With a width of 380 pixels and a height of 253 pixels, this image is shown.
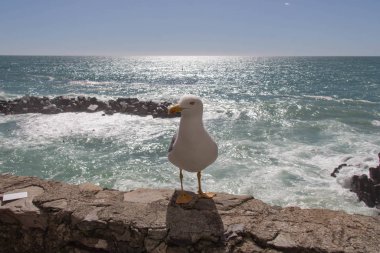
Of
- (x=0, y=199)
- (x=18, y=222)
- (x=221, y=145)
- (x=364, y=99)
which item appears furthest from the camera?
(x=364, y=99)

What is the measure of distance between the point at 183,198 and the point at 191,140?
57 cm

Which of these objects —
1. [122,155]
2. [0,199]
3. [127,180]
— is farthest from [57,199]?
[122,155]

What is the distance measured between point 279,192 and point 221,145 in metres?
5.21

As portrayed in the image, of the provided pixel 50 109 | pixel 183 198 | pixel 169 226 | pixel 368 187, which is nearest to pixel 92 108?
pixel 50 109

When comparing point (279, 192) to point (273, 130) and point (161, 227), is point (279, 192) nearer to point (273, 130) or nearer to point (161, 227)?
point (161, 227)

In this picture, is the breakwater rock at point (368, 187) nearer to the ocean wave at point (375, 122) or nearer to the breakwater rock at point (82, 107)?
the ocean wave at point (375, 122)

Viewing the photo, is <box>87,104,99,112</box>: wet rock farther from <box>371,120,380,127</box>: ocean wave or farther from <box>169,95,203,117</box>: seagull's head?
<box>169,95,203,117</box>: seagull's head

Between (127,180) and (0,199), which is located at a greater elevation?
(0,199)

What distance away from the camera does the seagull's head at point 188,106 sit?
3.16 m

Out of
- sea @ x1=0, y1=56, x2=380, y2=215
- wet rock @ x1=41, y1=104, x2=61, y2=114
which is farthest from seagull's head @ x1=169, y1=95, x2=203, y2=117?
wet rock @ x1=41, y1=104, x2=61, y2=114

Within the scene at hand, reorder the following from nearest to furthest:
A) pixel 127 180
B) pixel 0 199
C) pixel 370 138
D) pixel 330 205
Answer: pixel 0 199 < pixel 330 205 < pixel 127 180 < pixel 370 138

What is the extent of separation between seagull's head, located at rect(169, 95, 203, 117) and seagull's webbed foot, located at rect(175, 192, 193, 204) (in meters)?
0.81

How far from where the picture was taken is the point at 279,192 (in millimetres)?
9680

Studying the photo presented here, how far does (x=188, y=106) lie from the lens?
10.4 ft
